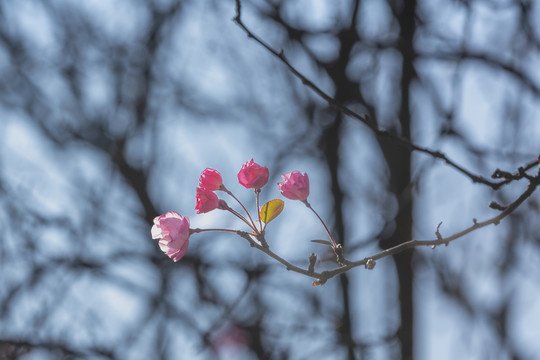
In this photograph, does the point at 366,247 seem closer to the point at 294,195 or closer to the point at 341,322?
the point at 341,322

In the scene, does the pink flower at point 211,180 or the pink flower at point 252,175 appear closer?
the pink flower at point 252,175

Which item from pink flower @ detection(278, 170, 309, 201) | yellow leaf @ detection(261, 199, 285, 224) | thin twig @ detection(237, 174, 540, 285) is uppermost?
pink flower @ detection(278, 170, 309, 201)

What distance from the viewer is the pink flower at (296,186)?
201 centimetres

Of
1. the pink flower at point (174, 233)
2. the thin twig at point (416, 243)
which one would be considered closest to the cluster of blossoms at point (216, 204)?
the pink flower at point (174, 233)

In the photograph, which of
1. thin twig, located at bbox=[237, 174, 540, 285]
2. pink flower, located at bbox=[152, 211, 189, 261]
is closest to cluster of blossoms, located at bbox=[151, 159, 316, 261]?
pink flower, located at bbox=[152, 211, 189, 261]

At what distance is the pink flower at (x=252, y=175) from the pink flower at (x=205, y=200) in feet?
0.40

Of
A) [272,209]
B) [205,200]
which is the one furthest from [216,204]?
[272,209]

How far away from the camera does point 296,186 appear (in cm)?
201

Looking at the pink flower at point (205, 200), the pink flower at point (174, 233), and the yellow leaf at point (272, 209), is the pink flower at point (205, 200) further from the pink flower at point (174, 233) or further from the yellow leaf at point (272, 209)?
the yellow leaf at point (272, 209)

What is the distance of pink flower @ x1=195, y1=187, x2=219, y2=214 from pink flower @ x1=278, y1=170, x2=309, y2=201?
0.76 feet

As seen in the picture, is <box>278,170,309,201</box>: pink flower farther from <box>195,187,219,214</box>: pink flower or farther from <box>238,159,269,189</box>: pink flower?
<box>195,187,219,214</box>: pink flower

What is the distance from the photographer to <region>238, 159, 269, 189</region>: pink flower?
190cm

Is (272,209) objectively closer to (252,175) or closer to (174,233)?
(252,175)

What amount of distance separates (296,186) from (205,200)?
1.02 feet
